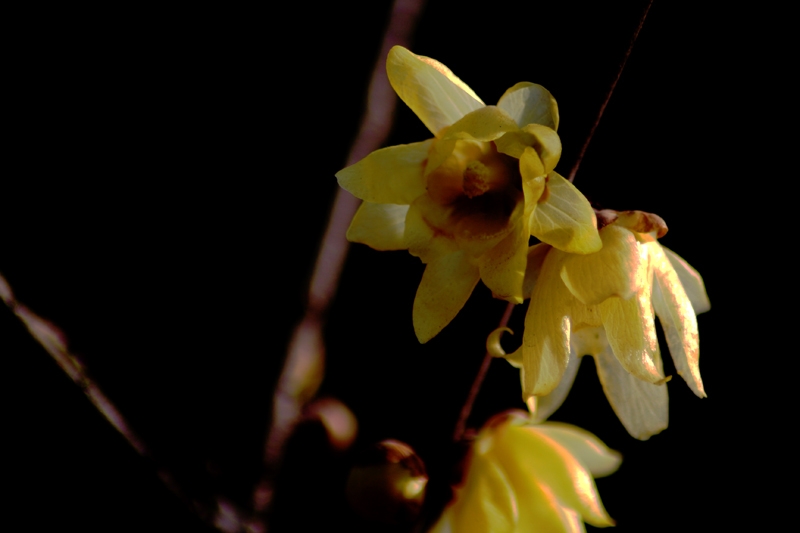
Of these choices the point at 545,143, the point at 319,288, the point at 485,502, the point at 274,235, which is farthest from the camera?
the point at 274,235

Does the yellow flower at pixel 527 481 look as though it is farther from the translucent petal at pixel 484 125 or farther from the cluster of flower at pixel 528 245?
the translucent petal at pixel 484 125

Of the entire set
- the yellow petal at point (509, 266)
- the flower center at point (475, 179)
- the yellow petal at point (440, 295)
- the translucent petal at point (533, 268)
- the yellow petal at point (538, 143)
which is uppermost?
the yellow petal at point (538, 143)

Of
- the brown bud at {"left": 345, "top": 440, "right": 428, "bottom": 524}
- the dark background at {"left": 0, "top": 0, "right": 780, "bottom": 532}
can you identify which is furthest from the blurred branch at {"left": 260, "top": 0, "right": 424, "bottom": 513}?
the brown bud at {"left": 345, "top": 440, "right": 428, "bottom": 524}

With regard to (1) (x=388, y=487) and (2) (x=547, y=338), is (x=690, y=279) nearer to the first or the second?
(2) (x=547, y=338)

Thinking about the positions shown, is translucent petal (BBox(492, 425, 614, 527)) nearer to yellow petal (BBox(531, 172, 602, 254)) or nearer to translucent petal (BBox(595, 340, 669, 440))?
translucent petal (BBox(595, 340, 669, 440))

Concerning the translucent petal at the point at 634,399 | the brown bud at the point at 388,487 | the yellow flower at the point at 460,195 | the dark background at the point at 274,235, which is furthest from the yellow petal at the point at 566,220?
the dark background at the point at 274,235

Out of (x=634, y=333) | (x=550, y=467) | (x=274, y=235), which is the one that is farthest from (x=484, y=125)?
(x=274, y=235)
